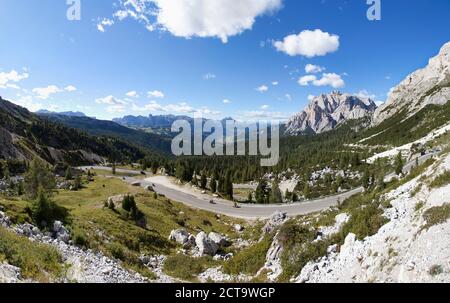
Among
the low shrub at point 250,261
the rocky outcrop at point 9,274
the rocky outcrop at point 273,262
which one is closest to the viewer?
the rocky outcrop at point 9,274

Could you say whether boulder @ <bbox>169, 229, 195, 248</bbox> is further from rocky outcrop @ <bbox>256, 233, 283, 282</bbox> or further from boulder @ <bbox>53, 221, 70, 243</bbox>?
boulder @ <bbox>53, 221, 70, 243</bbox>

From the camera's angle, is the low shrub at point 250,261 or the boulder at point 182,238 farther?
the boulder at point 182,238

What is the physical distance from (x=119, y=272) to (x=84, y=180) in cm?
9060

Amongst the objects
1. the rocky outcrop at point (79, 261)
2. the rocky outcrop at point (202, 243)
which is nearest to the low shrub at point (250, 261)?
the rocky outcrop at point (202, 243)

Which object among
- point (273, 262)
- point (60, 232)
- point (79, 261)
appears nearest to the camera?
point (79, 261)

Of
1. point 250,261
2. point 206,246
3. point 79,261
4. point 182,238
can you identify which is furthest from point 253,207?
point 79,261

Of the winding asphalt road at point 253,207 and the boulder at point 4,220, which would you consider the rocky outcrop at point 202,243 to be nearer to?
the boulder at point 4,220

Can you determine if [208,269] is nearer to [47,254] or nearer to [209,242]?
[209,242]

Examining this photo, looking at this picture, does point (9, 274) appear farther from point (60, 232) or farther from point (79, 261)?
point (60, 232)

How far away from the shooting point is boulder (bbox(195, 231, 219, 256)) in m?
36.1

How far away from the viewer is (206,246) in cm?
3647

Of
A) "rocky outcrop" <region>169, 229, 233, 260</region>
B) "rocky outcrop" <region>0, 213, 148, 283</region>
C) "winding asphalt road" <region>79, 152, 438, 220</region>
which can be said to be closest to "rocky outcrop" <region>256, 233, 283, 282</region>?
"rocky outcrop" <region>0, 213, 148, 283</region>

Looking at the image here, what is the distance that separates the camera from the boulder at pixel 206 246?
119 ft

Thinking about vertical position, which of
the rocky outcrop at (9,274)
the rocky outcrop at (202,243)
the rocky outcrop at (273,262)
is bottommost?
the rocky outcrop at (202,243)
